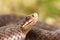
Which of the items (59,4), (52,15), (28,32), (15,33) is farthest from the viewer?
(59,4)

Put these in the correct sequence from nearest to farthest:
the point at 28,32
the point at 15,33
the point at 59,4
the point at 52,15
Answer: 1. the point at 15,33
2. the point at 28,32
3. the point at 52,15
4. the point at 59,4

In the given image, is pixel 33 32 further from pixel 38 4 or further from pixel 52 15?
pixel 38 4

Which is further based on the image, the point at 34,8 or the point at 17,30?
the point at 34,8

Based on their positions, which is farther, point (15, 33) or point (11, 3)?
point (11, 3)

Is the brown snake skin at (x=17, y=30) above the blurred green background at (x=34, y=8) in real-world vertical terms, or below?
above

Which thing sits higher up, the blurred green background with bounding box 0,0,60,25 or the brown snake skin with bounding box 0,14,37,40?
the brown snake skin with bounding box 0,14,37,40

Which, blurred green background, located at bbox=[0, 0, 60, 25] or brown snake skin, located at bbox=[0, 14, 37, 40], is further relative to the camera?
blurred green background, located at bbox=[0, 0, 60, 25]

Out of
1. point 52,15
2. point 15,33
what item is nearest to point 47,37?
point 15,33

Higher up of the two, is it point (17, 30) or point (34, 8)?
point (17, 30)
